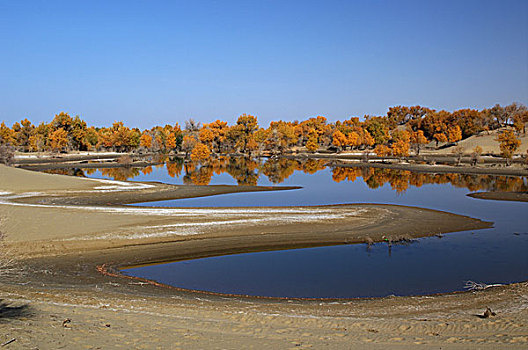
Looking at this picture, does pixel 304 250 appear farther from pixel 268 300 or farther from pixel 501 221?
pixel 501 221

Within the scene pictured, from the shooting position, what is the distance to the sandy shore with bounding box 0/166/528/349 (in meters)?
9.75

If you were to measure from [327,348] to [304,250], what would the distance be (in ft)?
42.3

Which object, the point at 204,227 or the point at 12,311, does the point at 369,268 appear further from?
the point at 12,311

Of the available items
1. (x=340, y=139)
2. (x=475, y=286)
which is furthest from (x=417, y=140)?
(x=475, y=286)

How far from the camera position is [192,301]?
44.7 ft

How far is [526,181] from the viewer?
5881 cm

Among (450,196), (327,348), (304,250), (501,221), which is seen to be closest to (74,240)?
(304,250)

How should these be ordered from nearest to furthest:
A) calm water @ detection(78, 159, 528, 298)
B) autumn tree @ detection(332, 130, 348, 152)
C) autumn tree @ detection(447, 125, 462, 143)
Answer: calm water @ detection(78, 159, 528, 298), autumn tree @ detection(447, 125, 462, 143), autumn tree @ detection(332, 130, 348, 152)

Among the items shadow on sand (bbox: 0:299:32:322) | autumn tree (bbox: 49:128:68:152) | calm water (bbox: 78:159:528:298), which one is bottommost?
calm water (bbox: 78:159:528:298)

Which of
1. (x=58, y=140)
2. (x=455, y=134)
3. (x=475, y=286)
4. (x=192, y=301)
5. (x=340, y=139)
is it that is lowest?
(x=475, y=286)

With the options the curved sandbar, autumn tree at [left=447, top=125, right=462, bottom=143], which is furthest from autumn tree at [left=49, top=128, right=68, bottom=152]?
autumn tree at [left=447, top=125, right=462, bottom=143]

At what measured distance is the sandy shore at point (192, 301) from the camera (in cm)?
975

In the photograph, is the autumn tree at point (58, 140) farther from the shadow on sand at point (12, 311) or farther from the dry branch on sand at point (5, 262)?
the shadow on sand at point (12, 311)

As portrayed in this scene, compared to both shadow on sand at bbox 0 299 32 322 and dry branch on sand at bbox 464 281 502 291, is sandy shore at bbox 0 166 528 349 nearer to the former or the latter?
shadow on sand at bbox 0 299 32 322
